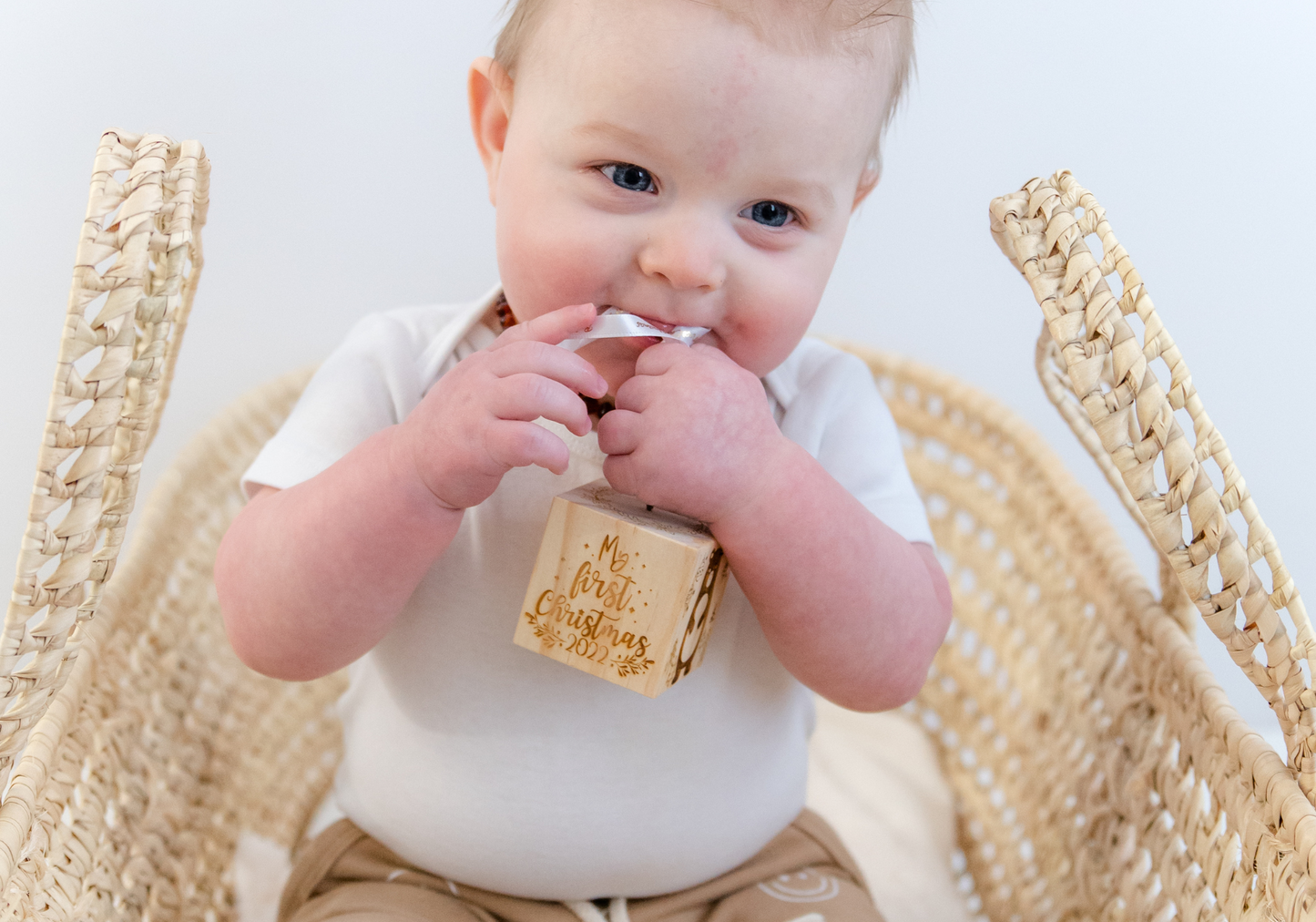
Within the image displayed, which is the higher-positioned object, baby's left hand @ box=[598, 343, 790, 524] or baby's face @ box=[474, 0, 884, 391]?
baby's face @ box=[474, 0, 884, 391]

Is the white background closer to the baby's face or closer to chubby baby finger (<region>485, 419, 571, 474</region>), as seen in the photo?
the baby's face

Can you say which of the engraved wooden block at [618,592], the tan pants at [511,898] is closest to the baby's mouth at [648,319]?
the engraved wooden block at [618,592]

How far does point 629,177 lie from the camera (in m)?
0.61

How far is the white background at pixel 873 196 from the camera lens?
113 centimetres

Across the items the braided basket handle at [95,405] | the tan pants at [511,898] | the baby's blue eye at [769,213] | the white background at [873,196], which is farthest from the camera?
the white background at [873,196]

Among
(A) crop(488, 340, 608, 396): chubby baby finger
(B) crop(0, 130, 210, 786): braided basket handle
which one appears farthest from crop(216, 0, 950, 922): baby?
(B) crop(0, 130, 210, 786): braided basket handle

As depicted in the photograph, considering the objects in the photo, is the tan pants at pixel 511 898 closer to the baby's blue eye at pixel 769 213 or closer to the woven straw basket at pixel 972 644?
the woven straw basket at pixel 972 644

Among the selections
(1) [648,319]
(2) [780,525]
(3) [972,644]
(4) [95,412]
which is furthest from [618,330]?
(3) [972,644]

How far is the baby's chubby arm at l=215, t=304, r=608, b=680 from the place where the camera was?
0.56 metres

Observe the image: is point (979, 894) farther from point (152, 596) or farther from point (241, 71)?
point (241, 71)

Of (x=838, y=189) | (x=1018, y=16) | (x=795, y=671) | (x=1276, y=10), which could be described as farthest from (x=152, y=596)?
(x=1276, y=10)

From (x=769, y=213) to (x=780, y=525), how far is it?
0.59 ft

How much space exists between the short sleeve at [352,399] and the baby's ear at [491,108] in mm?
117

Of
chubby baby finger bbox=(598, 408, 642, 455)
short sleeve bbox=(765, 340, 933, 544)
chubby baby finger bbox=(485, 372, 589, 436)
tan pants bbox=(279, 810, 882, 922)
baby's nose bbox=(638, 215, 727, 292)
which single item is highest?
baby's nose bbox=(638, 215, 727, 292)
